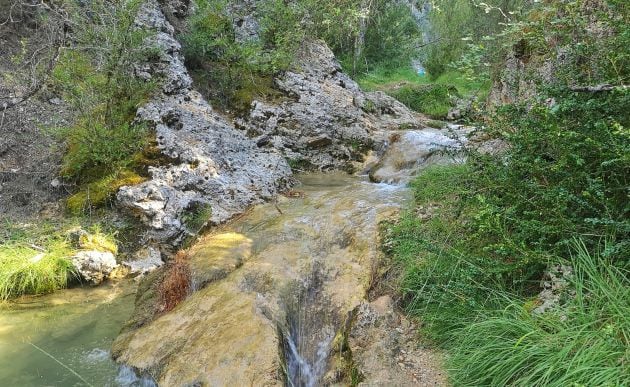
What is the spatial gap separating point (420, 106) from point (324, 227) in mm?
10783

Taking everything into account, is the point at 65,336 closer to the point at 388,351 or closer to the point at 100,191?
the point at 100,191

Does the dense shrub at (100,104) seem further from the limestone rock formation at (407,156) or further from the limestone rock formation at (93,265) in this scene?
the limestone rock formation at (407,156)

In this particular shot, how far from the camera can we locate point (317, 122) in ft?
32.0

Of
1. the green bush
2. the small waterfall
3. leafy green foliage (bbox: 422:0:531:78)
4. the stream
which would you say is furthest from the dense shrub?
leafy green foliage (bbox: 422:0:531:78)

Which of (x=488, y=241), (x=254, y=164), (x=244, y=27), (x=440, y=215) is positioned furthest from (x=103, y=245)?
(x=244, y=27)

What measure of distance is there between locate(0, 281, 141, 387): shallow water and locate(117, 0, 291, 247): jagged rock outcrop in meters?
1.18

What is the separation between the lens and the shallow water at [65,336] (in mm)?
4133

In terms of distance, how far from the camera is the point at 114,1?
7.25 meters

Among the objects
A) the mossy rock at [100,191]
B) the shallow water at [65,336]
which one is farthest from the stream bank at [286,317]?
the mossy rock at [100,191]

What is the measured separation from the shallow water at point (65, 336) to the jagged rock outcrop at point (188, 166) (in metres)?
1.18

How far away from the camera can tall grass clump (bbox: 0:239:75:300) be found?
5.41m

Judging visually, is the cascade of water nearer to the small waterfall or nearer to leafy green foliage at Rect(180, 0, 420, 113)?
the small waterfall

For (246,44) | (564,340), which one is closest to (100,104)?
(246,44)

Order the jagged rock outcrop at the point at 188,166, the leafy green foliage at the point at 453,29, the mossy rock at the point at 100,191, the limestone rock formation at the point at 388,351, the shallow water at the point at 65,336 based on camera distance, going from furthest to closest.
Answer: the leafy green foliage at the point at 453,29
the mossy rock at the point at 100,191
the jagged rock outcrop at the point at 188,166
the shallow water at the point at 65,336
the limestone rock formation at the point at 388,351
